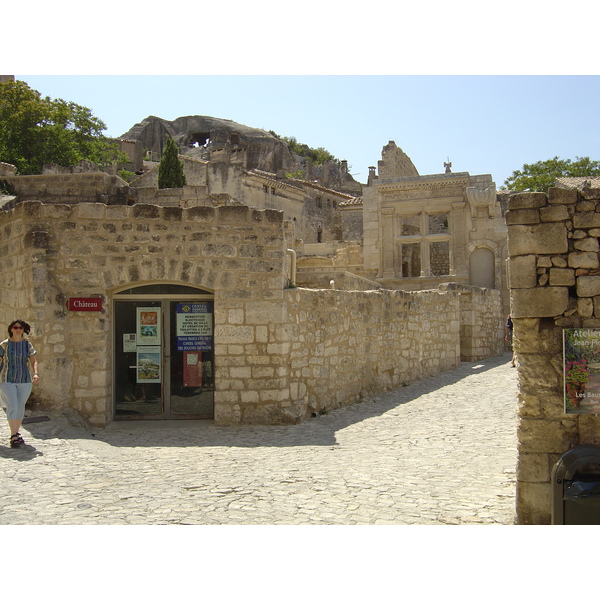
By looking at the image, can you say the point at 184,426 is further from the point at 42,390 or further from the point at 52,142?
the point at 52,142

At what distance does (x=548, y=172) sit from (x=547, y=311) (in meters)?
37.2

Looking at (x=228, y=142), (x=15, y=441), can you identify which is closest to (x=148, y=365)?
(x=15, y=441)

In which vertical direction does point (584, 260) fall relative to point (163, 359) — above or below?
above

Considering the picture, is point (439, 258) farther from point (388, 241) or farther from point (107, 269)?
point (107, 269)

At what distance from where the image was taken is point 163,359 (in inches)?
357

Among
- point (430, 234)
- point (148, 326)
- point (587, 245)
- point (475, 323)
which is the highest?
point (430, 234)

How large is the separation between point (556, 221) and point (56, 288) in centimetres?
633

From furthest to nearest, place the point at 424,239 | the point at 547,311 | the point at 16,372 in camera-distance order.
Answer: the point at 424,239 < the point at 16,372 < the point at 547,311

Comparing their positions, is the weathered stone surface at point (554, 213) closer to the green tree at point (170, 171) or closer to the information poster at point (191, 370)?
the information poster at point (191, 370)

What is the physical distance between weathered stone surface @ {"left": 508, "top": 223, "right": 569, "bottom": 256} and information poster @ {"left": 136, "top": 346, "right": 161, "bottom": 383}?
569cm

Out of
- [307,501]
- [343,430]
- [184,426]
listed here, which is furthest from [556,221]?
[184,426]

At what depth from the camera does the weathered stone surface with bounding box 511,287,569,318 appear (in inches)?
182

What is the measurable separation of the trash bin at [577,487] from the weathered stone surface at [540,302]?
0.94 metres

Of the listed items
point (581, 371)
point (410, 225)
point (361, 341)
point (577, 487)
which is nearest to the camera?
point (577, 487)
